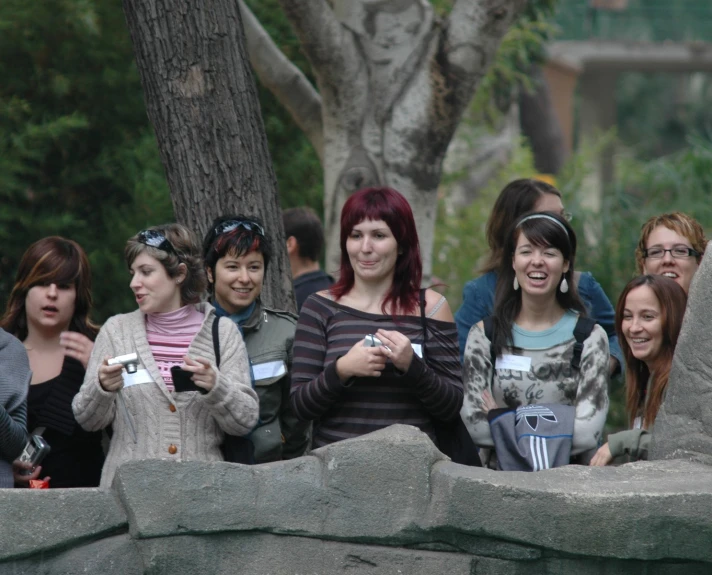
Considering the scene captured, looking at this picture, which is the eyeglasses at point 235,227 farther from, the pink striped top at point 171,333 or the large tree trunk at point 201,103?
the large tree trunk at point 201,103

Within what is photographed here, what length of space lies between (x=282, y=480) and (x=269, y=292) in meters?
1.73

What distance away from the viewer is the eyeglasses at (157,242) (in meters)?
4.34

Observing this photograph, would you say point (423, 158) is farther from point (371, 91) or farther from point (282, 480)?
point (282, 480)

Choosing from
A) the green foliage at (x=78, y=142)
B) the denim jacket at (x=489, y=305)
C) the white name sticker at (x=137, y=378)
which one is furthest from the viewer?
the green foliage at (x=78, y=142)

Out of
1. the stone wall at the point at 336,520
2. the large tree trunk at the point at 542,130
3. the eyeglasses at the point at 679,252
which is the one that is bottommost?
the large tree trunk at the point at 542,130

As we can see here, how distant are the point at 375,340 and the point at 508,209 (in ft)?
4.73

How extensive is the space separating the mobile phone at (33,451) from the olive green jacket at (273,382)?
763mm

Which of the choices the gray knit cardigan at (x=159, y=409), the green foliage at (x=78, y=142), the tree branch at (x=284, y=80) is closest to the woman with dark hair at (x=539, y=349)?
the gray knit cardigan at (x=159, y=409)

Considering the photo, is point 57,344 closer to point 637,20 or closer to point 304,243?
point 304,243

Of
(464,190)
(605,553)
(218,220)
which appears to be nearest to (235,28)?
(218,220)

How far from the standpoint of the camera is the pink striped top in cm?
423

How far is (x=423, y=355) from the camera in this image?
422cm

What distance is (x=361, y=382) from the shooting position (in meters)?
4.18

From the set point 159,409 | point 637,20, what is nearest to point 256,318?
point 159,409
